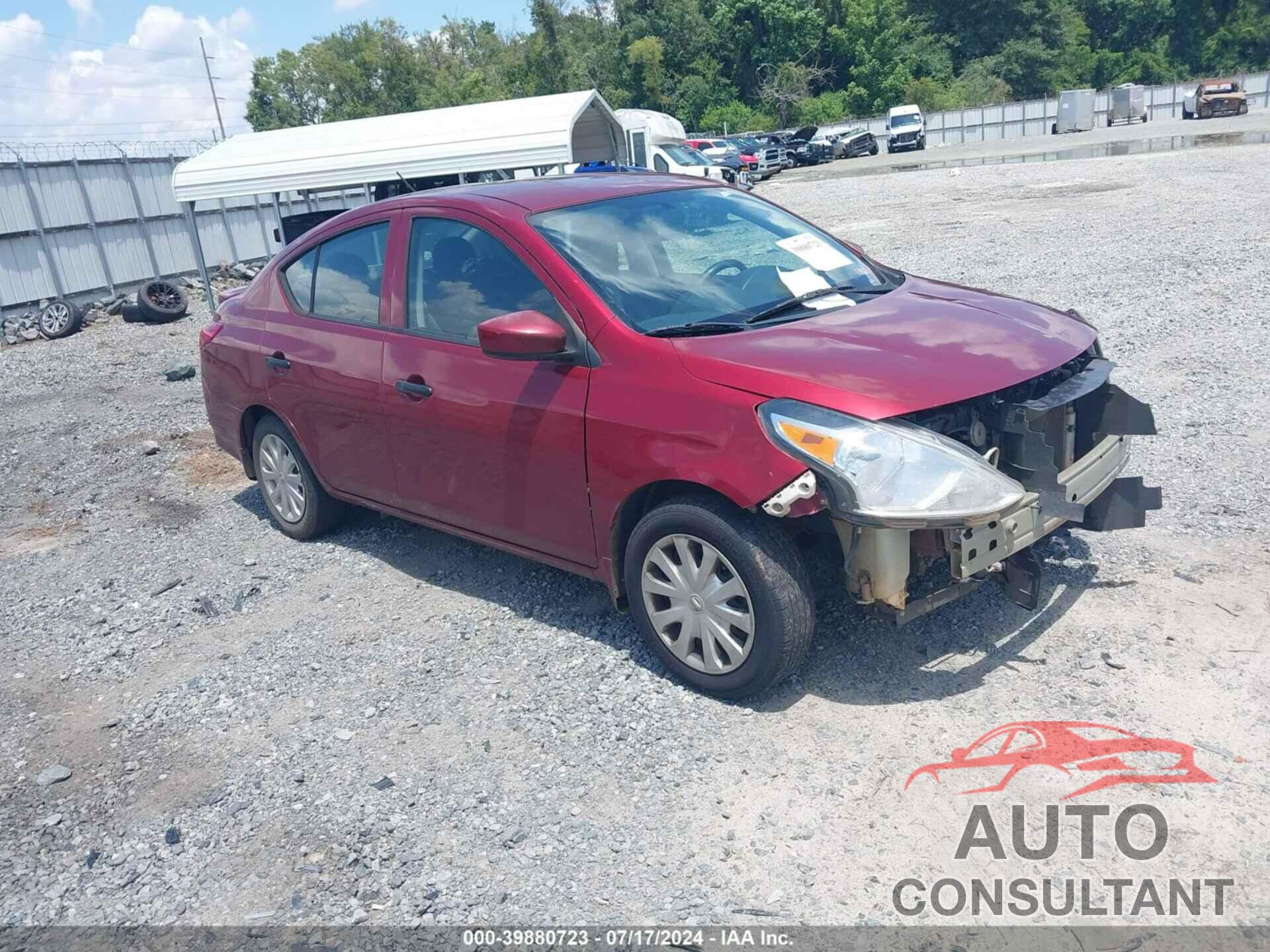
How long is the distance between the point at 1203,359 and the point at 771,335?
16.1 ft

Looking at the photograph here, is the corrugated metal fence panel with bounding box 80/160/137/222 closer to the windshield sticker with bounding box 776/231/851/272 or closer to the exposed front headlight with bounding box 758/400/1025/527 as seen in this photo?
the windshield sticker with bounding box 776/231/851/272

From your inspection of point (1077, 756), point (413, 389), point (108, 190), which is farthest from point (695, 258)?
point (108, 190)

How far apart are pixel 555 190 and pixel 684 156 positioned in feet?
79.9

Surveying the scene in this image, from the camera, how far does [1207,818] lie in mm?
2990

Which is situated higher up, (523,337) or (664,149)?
(523,337)

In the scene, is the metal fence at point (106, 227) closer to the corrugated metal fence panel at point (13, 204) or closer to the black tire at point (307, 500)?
the corrugated metal fence panel at point (13, 204)

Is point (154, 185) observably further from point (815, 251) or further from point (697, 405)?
point (697, 405)

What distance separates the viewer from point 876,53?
210 feet

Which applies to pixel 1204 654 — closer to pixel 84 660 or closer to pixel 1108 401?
pixel 1108 401

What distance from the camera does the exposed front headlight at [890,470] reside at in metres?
3.34

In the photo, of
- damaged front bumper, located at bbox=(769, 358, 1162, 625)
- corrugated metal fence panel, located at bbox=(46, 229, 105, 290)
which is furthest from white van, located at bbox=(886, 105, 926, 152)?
damaged front bumper, located at bbox=(769, 358, 1162, 625)

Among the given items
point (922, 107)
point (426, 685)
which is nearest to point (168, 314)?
point (426, 685)

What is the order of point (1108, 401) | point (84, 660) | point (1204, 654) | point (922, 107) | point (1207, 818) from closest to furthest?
A: point (1207, 818), point (1204, 654), point (1108, 401), point (84, 660), point (922, 107)

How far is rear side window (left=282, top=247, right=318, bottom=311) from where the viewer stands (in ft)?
18.1
